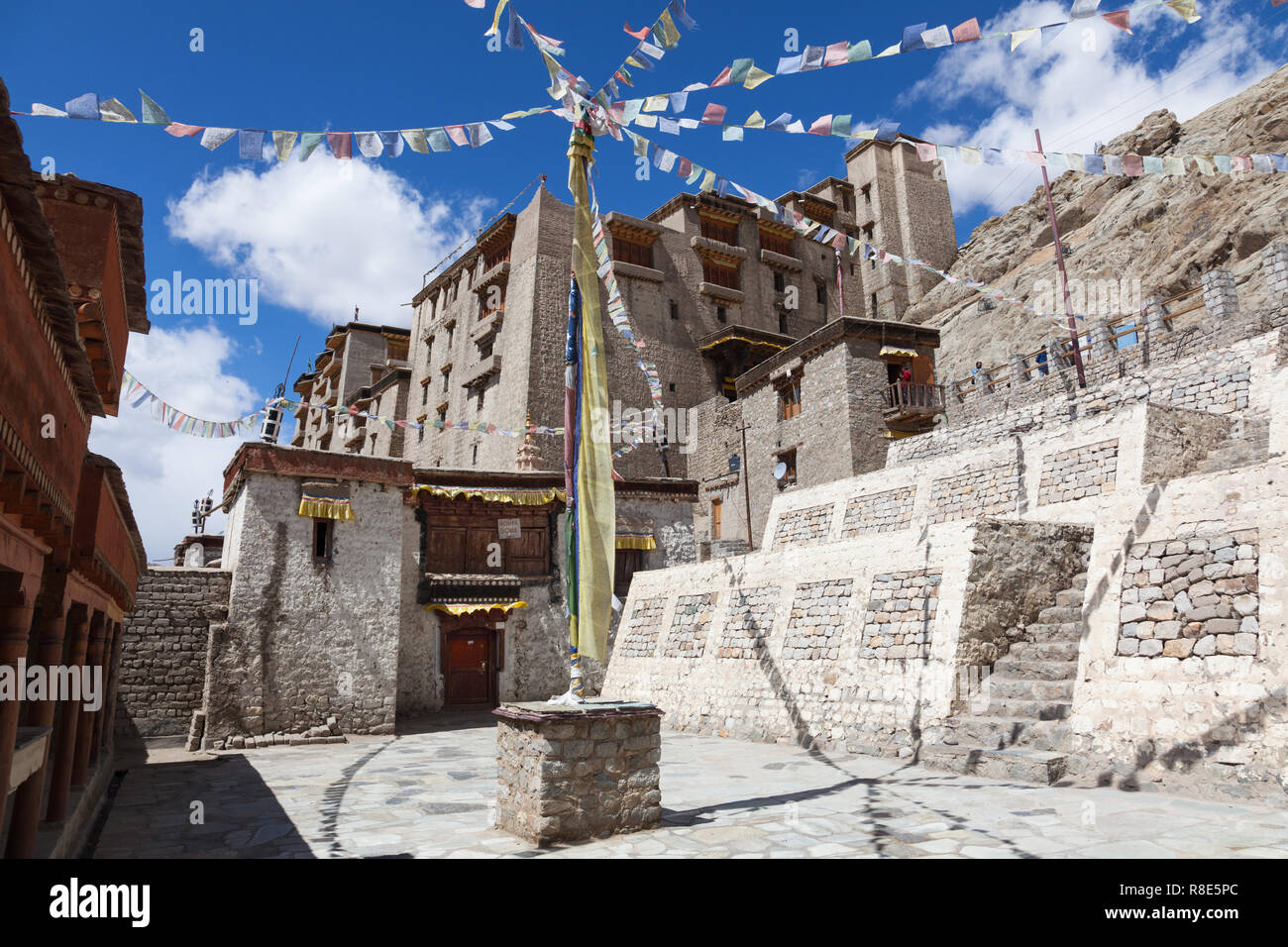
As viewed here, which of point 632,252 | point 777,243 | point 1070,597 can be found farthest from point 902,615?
point 777,243

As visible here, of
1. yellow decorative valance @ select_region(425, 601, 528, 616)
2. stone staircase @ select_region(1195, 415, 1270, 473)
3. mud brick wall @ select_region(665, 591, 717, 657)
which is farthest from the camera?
yellow decorative valance @ select_region(425, 601, 528, 616)

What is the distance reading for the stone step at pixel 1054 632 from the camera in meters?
9.74

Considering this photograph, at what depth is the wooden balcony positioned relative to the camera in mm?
24734

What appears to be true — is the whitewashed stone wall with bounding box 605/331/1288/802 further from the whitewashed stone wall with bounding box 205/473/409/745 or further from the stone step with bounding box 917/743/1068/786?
the whitewashed stone wall with bounding box 205/473/409/745

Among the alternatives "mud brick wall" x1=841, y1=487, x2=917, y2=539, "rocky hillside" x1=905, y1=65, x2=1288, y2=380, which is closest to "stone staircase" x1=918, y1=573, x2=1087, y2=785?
"mud brick wall" x1=841, y1=487, x2=917, y2=539

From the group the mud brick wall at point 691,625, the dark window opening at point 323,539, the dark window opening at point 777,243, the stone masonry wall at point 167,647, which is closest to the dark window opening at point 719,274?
the dark window opening at point 777,243

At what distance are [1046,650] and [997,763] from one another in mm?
2134

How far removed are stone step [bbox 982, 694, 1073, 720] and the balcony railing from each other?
1649 centimetres

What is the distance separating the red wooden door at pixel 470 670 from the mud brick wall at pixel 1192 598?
1527 cm

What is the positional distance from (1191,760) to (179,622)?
16.9 meters

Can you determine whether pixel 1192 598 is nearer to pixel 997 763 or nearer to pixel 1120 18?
pixel 997 763

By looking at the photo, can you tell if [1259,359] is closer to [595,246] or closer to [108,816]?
[595,246]

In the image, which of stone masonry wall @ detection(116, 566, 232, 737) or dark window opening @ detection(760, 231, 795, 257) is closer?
stone masonry wall @ detection(116, 566, 232, 737)
